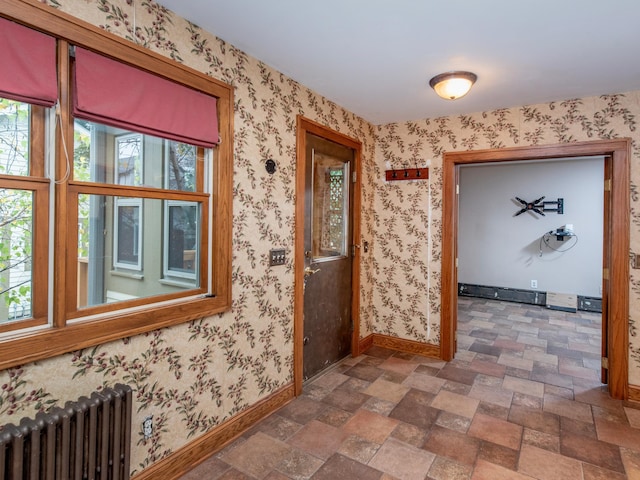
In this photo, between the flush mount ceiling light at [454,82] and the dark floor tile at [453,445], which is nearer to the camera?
the dark floor tile at [453,445]

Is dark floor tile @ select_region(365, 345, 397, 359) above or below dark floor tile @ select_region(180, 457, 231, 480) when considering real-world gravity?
above

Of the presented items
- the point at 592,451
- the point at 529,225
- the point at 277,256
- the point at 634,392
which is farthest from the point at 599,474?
the point at 529,225

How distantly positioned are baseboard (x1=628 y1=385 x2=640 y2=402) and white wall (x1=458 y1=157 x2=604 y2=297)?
331cm

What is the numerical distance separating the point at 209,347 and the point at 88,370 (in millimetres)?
651

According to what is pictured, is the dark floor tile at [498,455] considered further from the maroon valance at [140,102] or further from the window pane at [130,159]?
the maroon valance at [140,102]

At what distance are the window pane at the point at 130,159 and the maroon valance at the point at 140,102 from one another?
112 mm

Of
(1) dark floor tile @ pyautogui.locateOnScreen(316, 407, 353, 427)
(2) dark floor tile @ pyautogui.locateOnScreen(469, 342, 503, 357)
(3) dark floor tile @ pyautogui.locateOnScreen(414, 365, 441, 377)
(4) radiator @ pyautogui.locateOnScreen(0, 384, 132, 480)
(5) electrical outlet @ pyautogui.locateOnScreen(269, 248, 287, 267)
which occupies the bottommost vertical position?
(1) dark floor tile @ pyautogui.locateOnScreen(316, 407, 353, 427)

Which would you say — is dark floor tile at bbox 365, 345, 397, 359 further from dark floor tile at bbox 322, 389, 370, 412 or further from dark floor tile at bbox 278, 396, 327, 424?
dark floor tile at bbox 278, 396, 327, 424

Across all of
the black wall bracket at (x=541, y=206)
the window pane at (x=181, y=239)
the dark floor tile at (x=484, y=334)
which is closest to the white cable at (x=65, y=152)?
the window pane at (x=181, y=239)

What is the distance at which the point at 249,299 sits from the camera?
7.66ft

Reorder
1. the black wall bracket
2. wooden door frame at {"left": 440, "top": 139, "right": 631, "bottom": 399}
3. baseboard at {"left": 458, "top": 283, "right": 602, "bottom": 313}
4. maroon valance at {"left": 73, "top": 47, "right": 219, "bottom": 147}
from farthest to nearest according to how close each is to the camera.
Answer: the black wall bracket, baseboard at {"left": 458, "top": 283, "right": 602, "bottom": 313}, wooden door frame at {"left": 440, "top": 139, "right": 631, "bottom": 399}, maroon valance at {"left": 73, "top": 47, "right": 219, "bottom": 147}

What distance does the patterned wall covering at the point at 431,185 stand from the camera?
110 inches

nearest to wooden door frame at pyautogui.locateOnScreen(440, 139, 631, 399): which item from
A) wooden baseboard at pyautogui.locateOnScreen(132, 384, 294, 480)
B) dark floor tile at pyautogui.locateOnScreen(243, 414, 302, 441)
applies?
dark floor tile at pyautogui.locateOnScreen(243, 414, 302, 441)

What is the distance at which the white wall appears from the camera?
217 inches
